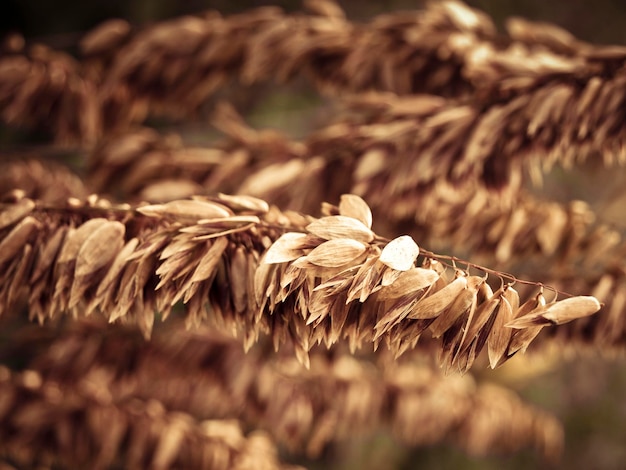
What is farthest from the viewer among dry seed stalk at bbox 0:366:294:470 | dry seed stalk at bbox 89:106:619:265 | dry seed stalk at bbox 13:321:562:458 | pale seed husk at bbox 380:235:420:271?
dry seed stalk at bbox 13:321:562:458

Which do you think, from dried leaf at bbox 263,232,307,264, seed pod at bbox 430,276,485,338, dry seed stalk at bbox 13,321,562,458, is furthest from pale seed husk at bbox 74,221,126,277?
dry seed stalk at bbox 13,321,562,458

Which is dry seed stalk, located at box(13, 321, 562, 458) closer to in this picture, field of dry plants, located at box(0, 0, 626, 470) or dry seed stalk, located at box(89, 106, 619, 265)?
field of dry plants, located at box(0, 0, 626, 470)

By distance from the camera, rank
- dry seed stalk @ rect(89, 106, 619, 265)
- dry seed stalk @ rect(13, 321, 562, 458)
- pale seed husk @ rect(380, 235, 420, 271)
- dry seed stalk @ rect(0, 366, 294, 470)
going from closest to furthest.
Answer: pale seed husk @ rect(380, 235, 420, 271), dry seed stalk @ rect(89, 106, 619, 265), dry seed stalk @ rect(0, 366, 294, 470), dry seed stalk @ rect(13, 321, 562, 458)

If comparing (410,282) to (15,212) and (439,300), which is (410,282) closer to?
(439,300)

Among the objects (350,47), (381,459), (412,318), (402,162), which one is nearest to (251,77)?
(350,47)

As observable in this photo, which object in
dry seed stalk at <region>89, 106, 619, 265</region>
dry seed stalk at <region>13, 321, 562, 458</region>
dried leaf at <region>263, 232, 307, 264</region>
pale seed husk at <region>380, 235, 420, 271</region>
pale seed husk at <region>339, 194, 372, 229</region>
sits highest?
pale seed husk at <region>380, 235, 420, 271</region>

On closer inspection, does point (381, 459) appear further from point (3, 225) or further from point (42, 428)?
point (3, 225)

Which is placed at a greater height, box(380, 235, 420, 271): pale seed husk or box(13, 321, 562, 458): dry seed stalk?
box(380, 235, 420, 271): pale seed husk
